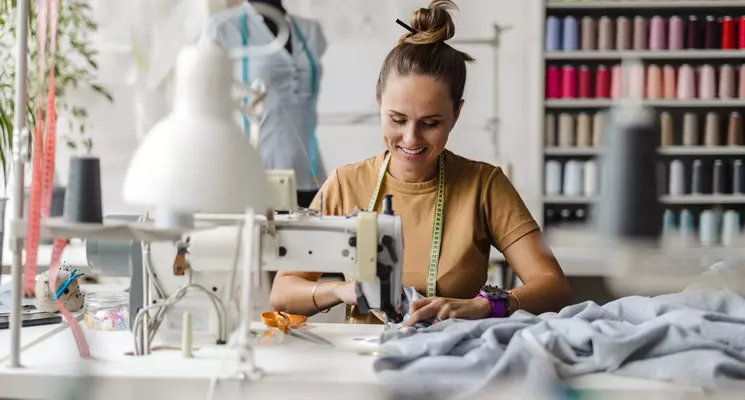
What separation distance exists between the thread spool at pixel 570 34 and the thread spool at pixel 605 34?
118 mm

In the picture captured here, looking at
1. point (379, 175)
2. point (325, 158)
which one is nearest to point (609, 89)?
point (325, 158)

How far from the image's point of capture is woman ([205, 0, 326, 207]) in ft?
13.2

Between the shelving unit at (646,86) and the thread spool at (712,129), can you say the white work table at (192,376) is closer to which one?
the shelving unit at (646,86)

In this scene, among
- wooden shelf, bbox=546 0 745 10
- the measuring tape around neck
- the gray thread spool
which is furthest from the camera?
wooden shelf, bbox=546 0 745 10

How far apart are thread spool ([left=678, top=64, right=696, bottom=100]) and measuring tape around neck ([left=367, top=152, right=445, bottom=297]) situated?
2.29m

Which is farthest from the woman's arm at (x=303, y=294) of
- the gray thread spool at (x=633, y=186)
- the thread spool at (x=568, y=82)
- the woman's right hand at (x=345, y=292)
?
the thread spool at (x=568, y=82)

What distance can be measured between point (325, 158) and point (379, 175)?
186 centimetres

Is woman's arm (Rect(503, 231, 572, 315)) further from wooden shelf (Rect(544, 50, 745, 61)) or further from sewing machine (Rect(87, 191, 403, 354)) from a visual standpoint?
wooden shelf (Rect(544, 50, 745, 61))

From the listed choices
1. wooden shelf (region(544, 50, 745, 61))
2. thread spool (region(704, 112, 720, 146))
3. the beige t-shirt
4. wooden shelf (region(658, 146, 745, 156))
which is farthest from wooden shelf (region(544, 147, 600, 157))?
the beige t-shirt

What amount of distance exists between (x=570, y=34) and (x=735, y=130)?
3.26 ft

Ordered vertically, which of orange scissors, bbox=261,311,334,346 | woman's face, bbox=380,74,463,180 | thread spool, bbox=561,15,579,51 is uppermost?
thread spool, bbox=561,15,579,51

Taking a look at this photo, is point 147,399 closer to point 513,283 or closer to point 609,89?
point 513,283

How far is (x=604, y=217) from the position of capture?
3.71 feet

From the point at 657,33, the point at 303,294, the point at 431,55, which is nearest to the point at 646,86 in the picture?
the point at 657,33
